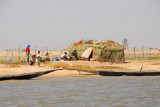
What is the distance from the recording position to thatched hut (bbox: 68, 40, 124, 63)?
2623cm

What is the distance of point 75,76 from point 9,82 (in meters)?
4.58

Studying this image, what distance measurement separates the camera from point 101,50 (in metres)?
Result: 26.1

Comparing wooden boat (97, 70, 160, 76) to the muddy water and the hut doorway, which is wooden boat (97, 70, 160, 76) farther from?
the hut doorway

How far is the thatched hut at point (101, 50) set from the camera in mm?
26234

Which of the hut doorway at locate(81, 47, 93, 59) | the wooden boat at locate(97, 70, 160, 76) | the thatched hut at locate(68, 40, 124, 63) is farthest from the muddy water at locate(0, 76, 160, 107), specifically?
the thatched hut at locate(68, 40, 124, 63)

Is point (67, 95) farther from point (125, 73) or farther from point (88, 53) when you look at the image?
point (88, 53)

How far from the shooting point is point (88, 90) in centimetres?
1366

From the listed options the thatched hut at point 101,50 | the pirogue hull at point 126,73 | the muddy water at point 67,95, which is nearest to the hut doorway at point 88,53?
the thatched hut at point 101,50

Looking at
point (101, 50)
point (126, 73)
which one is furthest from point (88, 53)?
point (126, 73)

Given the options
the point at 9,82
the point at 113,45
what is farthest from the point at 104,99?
the point at 113,45

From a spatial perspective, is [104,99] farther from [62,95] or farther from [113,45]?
[113,45]

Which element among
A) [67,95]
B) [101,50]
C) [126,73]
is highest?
[101,50]

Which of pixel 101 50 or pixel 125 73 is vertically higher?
pixel 101 50

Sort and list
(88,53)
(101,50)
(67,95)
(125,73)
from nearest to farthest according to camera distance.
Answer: (67,95), (125,73), (101,50), (88,53)
